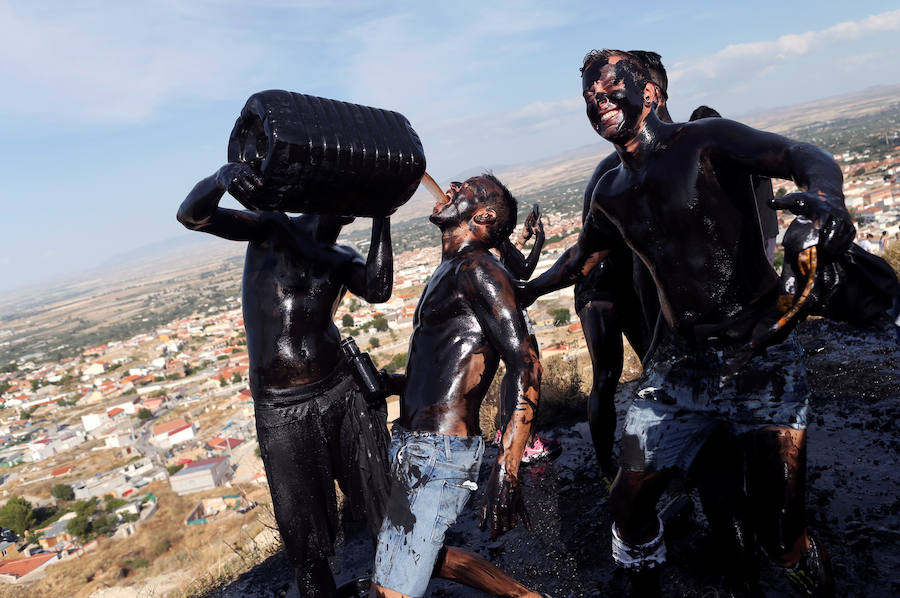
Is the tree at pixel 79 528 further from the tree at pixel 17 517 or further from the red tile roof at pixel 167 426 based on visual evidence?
the red tile roof at pixel 167 426

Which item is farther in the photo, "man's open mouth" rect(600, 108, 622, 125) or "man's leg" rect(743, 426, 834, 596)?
"man's open mouth" rect(600, 108, 622, 125)

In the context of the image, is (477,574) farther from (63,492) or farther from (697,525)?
(63,492)

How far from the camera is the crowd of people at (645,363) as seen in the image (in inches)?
83.2

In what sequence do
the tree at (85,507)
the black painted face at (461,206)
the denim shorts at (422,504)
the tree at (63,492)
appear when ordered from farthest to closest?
the tree at (63,492) → the tree at (85,507) → the black painted face at (461,206) → the denim shorts at (422,504)

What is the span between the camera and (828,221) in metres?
1.60

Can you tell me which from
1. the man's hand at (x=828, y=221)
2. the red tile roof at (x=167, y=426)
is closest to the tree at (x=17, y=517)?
the red tile roof at (x=167, y=426)

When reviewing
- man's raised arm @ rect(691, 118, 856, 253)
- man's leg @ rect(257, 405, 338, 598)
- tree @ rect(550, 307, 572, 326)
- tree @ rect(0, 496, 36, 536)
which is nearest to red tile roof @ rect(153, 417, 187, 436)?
tree @ rect(0, 496, 36, 536)

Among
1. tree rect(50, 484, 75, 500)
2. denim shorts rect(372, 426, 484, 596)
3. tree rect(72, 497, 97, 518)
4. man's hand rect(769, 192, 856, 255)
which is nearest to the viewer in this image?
man's hand rect(769, 192, 856, 255)

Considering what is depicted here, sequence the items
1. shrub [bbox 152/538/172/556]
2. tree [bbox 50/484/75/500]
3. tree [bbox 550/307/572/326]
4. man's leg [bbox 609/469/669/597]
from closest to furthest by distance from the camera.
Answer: man's leg [bbox 609/469/669/597], shrub [bbox 152/538/172/556], tree [bbox 50/484/75/500], tree [bbox 550/307/572/326]

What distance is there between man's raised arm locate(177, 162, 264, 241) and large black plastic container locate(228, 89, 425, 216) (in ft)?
0.24

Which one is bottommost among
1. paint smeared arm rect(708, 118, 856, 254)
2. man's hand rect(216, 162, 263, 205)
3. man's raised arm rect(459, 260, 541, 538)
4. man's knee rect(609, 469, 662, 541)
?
man's knee rect(609, 469, 662, 541)

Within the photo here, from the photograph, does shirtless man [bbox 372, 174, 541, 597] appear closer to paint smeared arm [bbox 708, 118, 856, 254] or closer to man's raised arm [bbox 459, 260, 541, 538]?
man's raised arm [bbox 459, 260, 541, 538]

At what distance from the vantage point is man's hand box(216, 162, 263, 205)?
2.46m

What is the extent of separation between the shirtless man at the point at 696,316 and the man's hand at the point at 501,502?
1.64 ft
